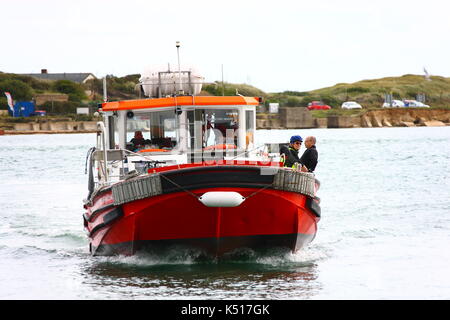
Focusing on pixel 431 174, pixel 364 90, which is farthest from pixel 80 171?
pixel 364 90

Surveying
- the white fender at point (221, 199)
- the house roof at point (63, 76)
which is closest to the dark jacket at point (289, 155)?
the white fender at point (221, 199)

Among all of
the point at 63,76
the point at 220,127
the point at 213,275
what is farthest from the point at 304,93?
the point at 213,275

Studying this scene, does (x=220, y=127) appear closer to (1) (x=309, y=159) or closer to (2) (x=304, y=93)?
(1) (x=309, y=159)

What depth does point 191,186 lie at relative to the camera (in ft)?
43.9

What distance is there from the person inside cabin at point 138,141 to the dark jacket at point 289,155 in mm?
2511

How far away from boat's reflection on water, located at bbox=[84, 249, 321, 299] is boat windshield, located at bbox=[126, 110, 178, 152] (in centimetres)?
208

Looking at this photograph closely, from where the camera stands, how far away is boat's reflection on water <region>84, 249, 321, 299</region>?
13.4 m

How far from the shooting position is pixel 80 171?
145 ft

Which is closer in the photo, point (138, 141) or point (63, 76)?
point (138, 141)

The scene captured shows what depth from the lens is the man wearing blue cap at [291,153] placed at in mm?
14859

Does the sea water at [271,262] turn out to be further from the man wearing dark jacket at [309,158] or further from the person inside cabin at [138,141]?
the person inside cabin at [138,141]

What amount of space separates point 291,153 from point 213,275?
2.44 metres

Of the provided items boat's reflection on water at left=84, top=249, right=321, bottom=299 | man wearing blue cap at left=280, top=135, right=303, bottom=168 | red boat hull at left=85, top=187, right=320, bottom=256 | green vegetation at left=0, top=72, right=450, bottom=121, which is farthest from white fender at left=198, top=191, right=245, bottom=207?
green vegetation at left=0, top=72, right=450, bottom=121

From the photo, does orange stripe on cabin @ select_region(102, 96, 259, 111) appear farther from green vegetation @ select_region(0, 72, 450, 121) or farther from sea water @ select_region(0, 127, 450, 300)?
green vegetation @ select_region(0, 72, 450, 121)
